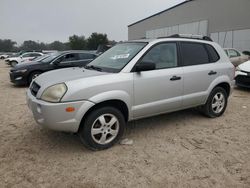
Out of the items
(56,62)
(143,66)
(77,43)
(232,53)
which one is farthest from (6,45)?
(143,66)

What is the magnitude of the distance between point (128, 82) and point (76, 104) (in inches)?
33.8

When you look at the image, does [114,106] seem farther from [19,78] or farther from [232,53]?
[232,53]

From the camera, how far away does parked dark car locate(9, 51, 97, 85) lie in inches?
339

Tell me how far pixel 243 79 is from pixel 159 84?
5.37m

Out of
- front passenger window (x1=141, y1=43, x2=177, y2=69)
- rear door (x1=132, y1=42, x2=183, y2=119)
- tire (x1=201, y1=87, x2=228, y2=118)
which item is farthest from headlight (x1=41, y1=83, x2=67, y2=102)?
tire (x1=201, y1=87, x2=228, y2=118)

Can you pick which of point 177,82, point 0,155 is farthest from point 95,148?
point 177,82

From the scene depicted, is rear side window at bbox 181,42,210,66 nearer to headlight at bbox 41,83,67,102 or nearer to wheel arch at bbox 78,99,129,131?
wheel arch at bbox 78,99,129,131

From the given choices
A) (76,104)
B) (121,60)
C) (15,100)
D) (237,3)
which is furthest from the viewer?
(237,3)

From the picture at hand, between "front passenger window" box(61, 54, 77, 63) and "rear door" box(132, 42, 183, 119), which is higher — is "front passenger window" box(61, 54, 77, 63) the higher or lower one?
the higher one

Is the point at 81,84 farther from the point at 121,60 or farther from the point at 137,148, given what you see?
the point at 137,148

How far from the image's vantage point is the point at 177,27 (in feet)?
104

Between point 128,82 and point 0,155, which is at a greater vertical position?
point 128,82

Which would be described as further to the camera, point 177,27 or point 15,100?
point 177,27

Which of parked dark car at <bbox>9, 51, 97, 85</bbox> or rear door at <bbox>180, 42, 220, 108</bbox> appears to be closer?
rear door at <bbox>180, 42, 220, 108</bbox>
